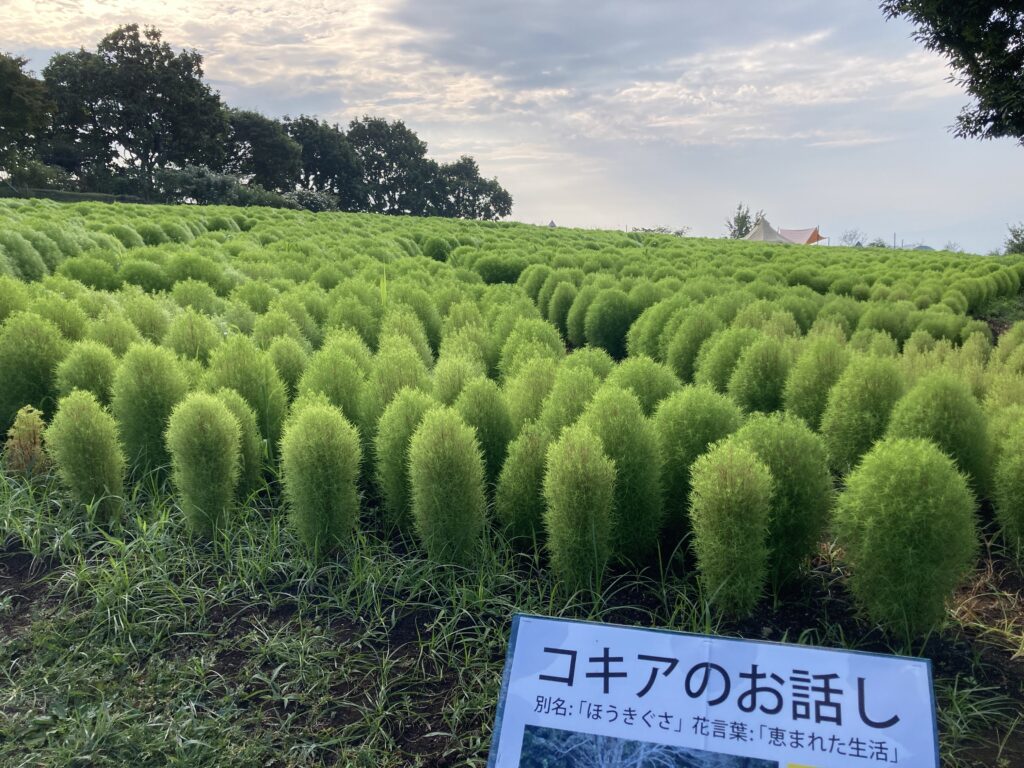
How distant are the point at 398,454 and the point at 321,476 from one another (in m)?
0.43

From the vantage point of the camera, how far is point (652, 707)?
1856 millimetres

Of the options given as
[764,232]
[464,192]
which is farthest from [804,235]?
[464,192]

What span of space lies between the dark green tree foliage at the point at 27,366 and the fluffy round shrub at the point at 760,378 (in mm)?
4366

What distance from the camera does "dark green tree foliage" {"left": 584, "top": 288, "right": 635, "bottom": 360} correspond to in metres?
8.38

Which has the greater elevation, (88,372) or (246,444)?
(88,372)

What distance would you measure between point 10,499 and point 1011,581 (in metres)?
4.92

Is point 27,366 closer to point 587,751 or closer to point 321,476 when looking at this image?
point 321,476

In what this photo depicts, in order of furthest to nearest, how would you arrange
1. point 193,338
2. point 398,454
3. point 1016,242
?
point 1016,242 → point 193,338 → point 398,454

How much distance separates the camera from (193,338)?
5.48 m

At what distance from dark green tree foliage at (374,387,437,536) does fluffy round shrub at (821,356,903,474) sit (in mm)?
2201

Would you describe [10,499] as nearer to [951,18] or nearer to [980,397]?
[980,397]

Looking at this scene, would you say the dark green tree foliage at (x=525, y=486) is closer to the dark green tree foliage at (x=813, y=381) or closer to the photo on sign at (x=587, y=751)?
the photo on sign at (x=587, y=751)

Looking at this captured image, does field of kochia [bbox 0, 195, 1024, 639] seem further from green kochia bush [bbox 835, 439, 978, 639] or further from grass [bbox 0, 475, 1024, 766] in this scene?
grass [bbox 0, 475, 1024, 766]

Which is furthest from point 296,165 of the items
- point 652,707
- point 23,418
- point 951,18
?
point 652,707
